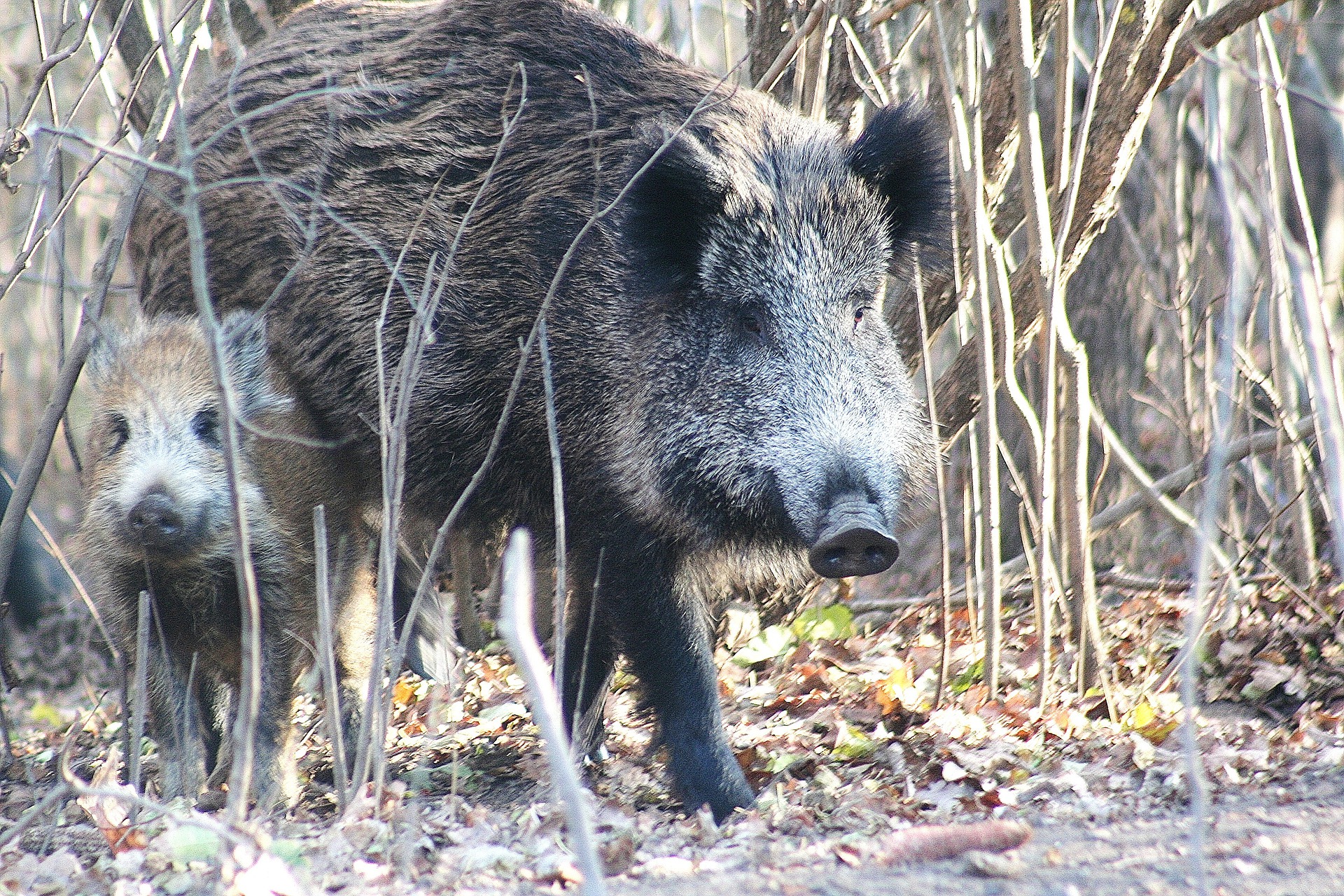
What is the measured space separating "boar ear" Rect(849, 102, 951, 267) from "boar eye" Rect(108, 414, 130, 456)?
7.56 ft

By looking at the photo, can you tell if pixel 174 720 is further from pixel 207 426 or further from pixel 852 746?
pixel 852 746

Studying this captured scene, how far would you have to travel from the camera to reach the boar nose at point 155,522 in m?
3.59

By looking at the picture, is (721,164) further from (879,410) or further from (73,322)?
(73,322)

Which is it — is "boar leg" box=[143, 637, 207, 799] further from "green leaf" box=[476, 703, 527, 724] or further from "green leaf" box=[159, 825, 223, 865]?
"green leaf" box=[476, 703, 527, 724]

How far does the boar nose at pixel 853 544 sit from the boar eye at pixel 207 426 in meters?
1.95

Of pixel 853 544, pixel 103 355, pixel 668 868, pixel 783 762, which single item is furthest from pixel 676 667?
pixel 103 355

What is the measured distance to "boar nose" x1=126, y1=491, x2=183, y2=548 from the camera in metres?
3.59

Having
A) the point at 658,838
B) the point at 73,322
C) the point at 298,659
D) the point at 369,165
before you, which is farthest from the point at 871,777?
the point at 73,322

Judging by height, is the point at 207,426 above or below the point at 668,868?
above

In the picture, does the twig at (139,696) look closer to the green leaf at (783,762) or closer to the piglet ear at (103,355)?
the piglet ear at (103,355)

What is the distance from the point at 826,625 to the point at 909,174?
1787 mm

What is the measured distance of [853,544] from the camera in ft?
10.3

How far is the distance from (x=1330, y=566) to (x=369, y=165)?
3.40 m

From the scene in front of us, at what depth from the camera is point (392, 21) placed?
4.46m
